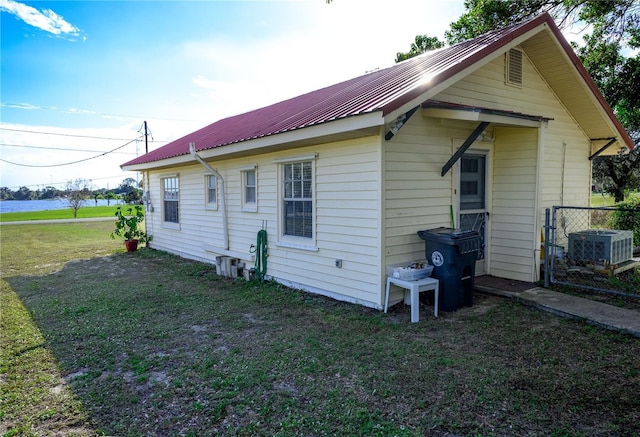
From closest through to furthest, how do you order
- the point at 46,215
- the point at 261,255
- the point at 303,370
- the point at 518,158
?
the point at 303,370 < the point at 518,158 < the point at 261,255 < the point at 46,215

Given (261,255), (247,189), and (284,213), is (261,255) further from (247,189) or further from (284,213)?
(247,189)

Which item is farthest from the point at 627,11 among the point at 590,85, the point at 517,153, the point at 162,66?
the point at 162,66

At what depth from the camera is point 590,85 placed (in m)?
7.04

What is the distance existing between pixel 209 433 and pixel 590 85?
319 inches

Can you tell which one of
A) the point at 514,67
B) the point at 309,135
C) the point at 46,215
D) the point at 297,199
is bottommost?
the point at 46,215

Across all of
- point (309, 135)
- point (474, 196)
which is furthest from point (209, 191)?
point (474, 196)

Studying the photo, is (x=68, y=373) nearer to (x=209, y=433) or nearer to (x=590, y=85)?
(x=209, y=433)

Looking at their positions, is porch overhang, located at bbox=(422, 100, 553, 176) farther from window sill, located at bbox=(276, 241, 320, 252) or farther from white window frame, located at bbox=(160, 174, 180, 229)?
white window frame, located at bbox=(160, 174, 180, 229)

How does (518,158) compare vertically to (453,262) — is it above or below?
above

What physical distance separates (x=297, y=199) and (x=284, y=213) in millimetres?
479

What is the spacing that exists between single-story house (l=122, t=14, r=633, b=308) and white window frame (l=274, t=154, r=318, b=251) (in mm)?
22

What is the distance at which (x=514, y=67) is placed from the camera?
663 centimetres

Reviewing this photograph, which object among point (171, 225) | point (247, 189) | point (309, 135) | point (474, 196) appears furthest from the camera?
point (171, 225)

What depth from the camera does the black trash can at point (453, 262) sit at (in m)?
5.02
